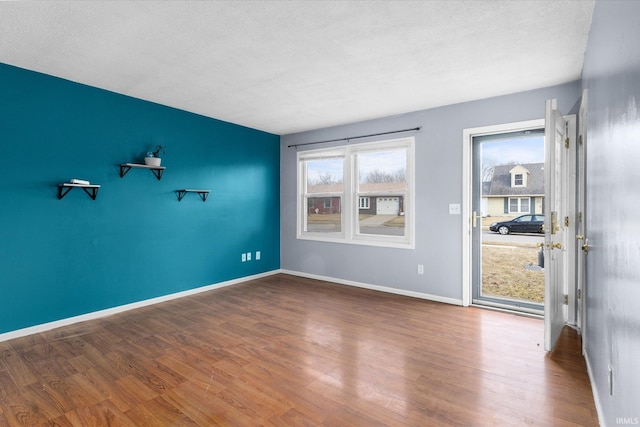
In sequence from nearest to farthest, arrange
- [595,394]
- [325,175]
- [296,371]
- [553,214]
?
1. [595,394]
2. [296,371]
3. [553,214]
4. [325,175]

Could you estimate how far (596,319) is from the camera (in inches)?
83.3

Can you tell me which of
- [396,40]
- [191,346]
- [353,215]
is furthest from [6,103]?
[353,215]

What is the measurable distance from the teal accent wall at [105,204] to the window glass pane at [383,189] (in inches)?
74.3

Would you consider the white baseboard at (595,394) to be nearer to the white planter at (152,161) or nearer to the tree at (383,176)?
the tree at (383,176)

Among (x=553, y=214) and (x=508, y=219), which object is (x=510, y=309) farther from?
(x=553, y=214)

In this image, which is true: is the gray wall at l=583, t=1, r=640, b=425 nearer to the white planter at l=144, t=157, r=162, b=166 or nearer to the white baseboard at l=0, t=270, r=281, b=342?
the white planter at l=144, t=157, r=162, b=166

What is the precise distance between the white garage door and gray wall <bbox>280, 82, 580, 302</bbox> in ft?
1.28

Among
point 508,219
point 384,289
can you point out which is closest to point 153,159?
point 384,289

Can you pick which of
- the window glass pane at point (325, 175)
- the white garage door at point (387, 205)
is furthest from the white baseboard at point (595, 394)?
the window glass pane at point (325, 175)

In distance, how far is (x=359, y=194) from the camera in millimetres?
5215

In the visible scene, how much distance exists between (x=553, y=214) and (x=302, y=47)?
245 centimetres

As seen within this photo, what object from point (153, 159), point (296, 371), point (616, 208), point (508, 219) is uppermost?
point (153, 159)

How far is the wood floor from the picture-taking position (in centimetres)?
199

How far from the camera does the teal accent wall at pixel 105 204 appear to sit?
3109mm
